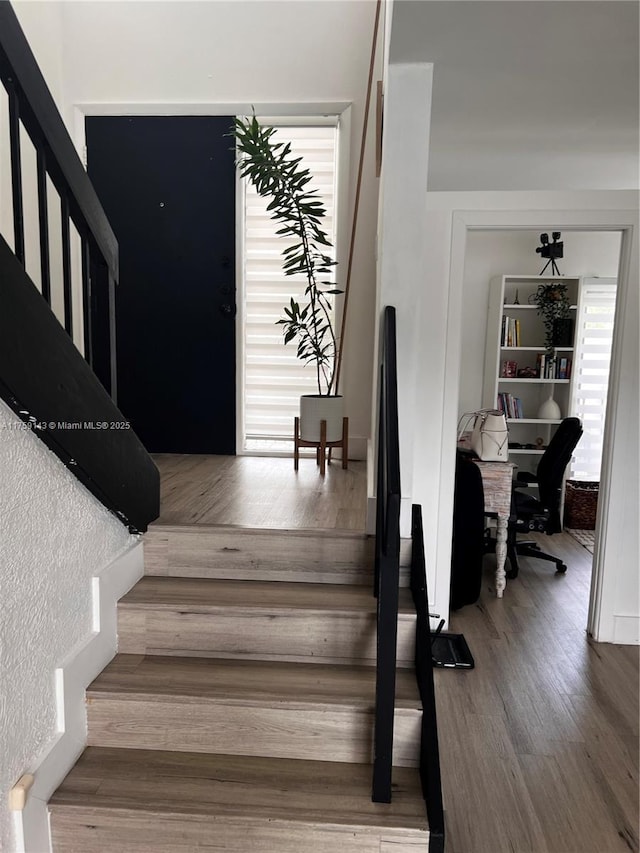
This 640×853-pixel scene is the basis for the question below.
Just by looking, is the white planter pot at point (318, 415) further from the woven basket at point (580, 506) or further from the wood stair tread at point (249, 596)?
the woven basket at point (580, 506)

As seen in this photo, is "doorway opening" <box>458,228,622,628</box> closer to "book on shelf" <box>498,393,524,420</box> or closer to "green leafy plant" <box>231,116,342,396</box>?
"book on shelf" <box>498,393,524,420</box>

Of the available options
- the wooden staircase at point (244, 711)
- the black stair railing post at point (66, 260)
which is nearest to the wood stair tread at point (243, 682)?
the wooden staircase at point (244, 711)

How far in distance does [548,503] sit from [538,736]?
180 centimetres

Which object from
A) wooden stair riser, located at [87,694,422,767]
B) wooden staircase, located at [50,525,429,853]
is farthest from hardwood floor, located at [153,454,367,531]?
wooden stair riser, located at [87,694,422,767]

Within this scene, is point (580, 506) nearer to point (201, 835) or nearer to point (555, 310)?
point (555, 310)

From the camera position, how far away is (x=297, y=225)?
354 cm

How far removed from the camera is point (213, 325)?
12.8 ft

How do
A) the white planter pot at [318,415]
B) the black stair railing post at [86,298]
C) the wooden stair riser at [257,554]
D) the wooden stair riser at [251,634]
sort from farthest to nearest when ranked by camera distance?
1. the white planter pot at [318,415]
2. the wooden stair riser at [257,554]
3. the wooden stair riser at [251,634]
4. the black stair railing post at [86,298]

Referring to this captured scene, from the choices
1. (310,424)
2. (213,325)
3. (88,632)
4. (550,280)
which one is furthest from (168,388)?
(550,280)

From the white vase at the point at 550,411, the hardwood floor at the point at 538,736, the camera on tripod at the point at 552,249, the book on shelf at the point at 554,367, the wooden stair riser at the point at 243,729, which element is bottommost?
the hardwood floor at the point at 538,736

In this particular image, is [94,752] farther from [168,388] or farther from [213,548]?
[168,388]

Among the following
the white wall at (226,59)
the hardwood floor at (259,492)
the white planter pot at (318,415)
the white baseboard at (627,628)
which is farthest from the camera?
the white wall at (226,59)

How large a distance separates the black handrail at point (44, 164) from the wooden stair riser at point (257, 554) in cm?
64

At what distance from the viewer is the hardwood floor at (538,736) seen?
5.58ft
